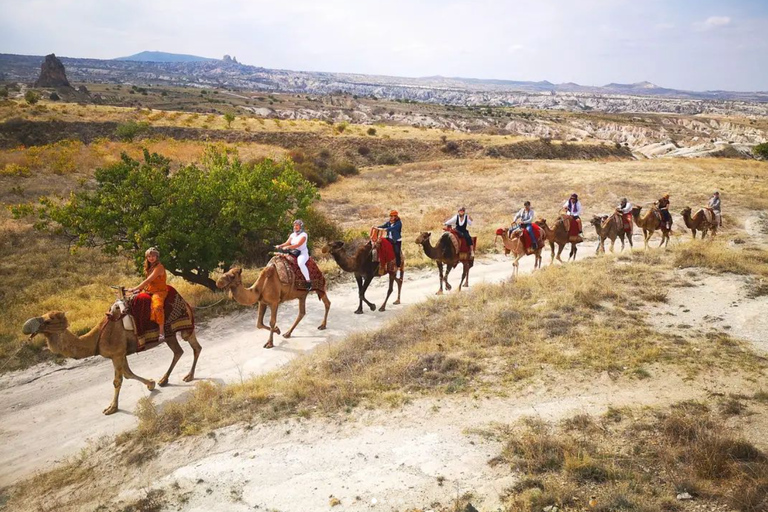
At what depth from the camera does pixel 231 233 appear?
1695 centimetres

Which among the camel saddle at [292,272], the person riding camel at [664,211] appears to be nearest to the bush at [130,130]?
the camel saddle at [292,272]

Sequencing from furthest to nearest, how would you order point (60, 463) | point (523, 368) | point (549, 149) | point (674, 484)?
point (549, 149)
point (523, 368)
point (60, 463)
point (674, 484)

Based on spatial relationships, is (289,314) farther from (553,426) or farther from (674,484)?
(674,484)

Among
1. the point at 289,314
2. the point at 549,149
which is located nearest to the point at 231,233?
the point at 289,314

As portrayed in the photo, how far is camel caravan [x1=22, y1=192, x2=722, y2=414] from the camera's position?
31.4 feet

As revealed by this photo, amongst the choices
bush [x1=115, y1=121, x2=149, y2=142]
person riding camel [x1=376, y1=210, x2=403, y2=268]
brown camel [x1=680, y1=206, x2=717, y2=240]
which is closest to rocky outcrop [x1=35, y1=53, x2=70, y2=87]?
bush [x1=115, y1=121, x2=149, y2=142]

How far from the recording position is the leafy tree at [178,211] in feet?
47.1

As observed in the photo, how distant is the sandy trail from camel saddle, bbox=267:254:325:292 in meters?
1.48

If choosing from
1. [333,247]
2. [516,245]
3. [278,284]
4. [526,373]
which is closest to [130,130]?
[333,247]

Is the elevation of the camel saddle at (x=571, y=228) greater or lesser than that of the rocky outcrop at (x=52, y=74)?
lesser

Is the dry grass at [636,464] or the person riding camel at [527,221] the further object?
the person riding camel at [527,221]

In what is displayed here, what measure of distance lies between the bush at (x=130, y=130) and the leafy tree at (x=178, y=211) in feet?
131

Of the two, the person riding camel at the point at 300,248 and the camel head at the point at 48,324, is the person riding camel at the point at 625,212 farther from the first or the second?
the camel head at the point at 48,324

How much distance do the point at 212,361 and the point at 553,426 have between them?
8.24m
